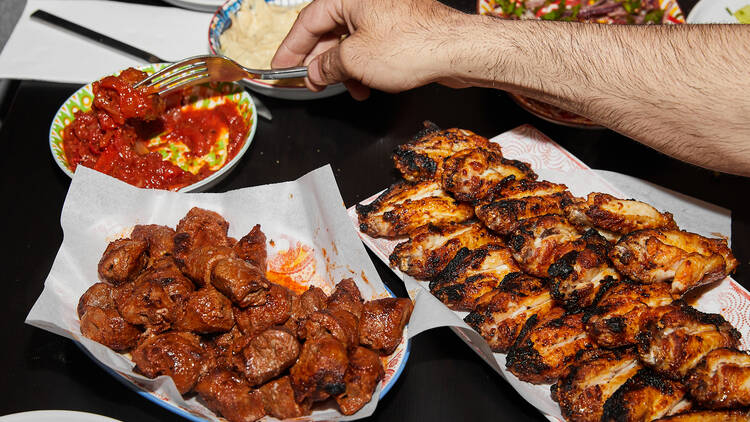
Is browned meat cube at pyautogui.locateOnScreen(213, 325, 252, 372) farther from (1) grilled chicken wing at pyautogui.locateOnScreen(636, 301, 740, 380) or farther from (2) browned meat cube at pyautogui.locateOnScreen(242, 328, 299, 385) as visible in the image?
(1) grilled chicken wing at pyautogui.locateOnScreen(636, 301, 740, 380)

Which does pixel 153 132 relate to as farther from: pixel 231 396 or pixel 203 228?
pixel 231 396

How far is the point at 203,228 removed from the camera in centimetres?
327

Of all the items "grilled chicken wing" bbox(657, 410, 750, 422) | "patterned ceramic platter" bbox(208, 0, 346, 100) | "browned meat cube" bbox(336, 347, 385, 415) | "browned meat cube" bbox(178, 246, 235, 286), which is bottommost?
"grilled chicken wing" bbox(657, 410, 750, 422)

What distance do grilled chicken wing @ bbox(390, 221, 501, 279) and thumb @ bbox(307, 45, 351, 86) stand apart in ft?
3.93

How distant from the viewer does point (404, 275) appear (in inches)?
126

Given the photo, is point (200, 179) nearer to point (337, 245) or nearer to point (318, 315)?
point (337, 245)

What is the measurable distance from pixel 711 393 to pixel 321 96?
3154mm

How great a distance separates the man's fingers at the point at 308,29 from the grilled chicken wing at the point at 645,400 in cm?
283

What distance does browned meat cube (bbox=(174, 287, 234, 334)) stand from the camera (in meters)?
2.86

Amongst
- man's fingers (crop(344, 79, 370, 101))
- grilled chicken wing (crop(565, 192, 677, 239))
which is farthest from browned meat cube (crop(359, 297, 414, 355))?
man's fingers (crop(344, 79, 370, 101))

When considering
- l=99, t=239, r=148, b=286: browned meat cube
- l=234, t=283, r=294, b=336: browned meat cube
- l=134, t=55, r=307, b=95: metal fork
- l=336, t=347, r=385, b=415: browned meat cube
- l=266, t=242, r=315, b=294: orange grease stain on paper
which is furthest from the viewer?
→ l=134, t=55, r=307, b=95: metal fork

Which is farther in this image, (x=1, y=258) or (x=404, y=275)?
(x=1, y=258)

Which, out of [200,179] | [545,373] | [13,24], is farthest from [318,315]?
[13,24]

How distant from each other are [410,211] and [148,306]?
1.53m
